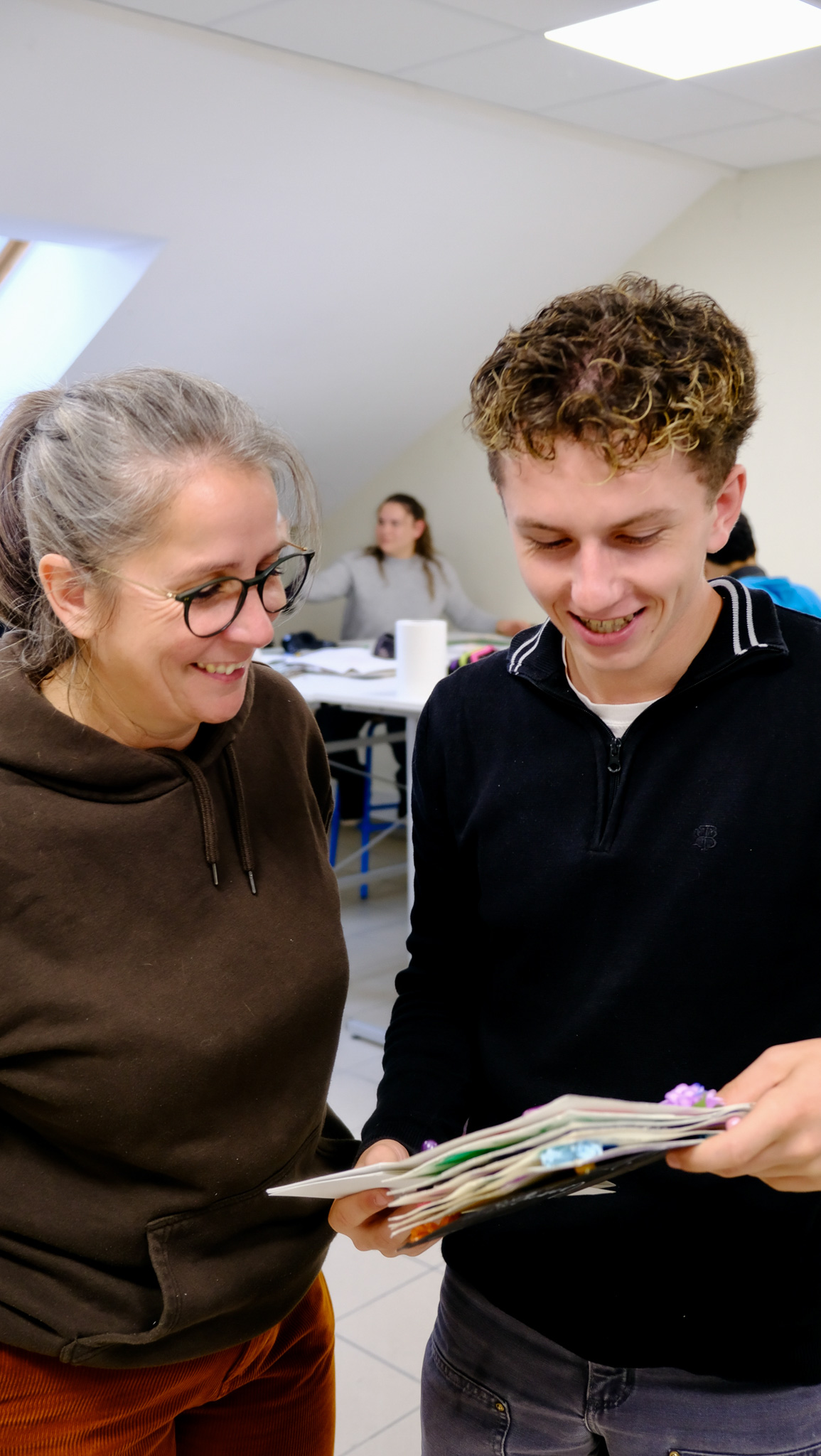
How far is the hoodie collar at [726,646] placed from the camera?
1.00m

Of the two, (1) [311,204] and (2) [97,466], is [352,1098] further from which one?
(1) [311,204]

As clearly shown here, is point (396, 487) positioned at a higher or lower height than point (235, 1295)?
higher

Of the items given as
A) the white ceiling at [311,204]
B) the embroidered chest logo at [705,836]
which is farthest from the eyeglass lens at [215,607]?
the white ceiling at [311,204]

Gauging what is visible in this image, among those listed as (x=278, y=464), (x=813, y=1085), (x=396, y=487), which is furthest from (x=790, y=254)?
(x=813, y=1085)

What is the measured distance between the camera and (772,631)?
1.01 meters

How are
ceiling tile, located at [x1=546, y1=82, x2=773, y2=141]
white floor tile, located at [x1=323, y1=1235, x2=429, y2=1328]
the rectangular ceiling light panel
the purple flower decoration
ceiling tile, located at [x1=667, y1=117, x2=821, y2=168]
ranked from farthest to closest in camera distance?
ceiling tile, located at [x1=667, y1=117, x2=821, y2=168] → ceiling tile, located at [x1=546, y1=82, x2=773, y2=141] → the rectangular ceiling light panel → white floor tile, located at [x1=323, y1=1235, x2=429, y2=1328] → the purple flower decoration

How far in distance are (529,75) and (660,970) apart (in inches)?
148

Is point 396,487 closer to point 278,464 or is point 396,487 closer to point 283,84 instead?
point 283,84

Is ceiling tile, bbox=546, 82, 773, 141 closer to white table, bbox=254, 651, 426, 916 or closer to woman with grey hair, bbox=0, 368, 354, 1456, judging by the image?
white table, bbox=254, 651, 426, 916

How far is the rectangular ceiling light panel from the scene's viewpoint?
3496 mm

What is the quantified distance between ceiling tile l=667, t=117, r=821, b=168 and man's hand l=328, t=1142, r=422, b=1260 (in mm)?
4643

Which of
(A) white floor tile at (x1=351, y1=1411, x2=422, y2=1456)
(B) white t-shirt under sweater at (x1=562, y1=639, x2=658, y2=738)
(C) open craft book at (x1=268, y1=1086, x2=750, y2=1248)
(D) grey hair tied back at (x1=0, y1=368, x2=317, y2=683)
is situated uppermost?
(D) grey hair tied back at (x1=0, y1=368, x2=317, y2=683)

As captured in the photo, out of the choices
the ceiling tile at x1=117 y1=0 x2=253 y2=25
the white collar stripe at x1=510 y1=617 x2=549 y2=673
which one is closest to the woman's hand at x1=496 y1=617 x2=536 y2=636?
the ceiling tile at x1=117 y1=0 x2=253 y2=25

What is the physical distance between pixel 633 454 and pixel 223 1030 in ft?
1.86
